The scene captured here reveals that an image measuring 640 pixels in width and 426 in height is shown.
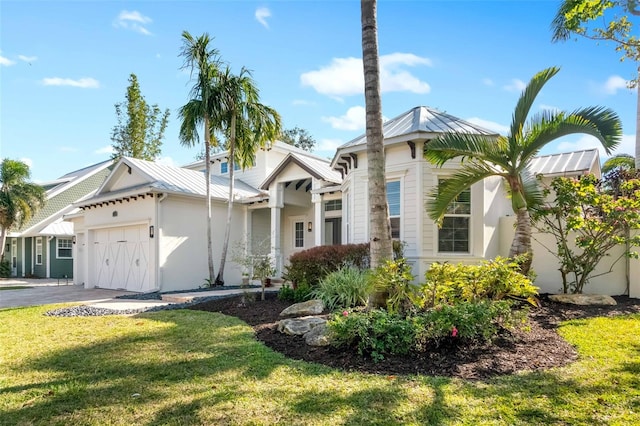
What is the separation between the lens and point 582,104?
826 cm

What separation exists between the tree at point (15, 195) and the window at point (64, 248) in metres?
2.71

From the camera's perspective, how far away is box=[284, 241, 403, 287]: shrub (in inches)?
391

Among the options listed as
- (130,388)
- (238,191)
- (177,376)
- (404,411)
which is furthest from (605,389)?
(238,191)

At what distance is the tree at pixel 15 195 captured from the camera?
21.4 meters

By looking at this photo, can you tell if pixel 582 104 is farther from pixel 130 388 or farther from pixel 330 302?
pixel 130 388

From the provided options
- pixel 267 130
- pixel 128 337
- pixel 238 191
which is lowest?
pixel 128 337

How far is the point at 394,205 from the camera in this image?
1071cm

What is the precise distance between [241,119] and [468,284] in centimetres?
1108

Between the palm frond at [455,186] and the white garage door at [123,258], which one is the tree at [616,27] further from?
the white garage door at [123,258]

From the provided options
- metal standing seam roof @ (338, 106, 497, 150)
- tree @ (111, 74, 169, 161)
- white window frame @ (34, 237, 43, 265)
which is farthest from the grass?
tree @ (111, 74, 169, 161)

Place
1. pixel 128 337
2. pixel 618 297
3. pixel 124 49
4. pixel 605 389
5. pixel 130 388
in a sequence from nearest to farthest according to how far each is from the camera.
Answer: pixel 605 389, pixel 130 388, pixel 128 337, pixel 618 297, pixel 124 49

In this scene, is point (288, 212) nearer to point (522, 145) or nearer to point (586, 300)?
point (522, 145)

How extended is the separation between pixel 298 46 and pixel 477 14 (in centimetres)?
468

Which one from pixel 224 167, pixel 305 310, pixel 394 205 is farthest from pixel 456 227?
pixel 224 167
